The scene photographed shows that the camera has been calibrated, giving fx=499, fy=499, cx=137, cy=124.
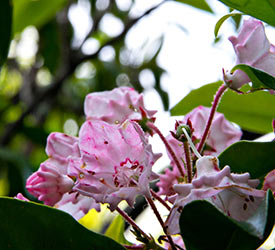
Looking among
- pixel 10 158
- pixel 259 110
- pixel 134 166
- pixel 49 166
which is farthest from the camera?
pixel 10 158

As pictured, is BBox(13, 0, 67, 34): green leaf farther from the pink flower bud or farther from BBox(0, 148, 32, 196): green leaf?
the pink flower bud

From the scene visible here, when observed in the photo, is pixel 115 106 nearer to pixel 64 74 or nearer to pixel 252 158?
pixel 252 158

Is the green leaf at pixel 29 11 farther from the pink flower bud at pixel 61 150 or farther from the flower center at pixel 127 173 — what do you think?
the flower center at pixel 127 173

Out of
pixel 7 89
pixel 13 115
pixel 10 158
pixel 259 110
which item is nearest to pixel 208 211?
pixel 259 110

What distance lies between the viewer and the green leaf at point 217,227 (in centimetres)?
51

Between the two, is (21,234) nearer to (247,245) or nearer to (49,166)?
(49,166)

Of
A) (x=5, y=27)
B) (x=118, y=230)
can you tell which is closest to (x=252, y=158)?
(x=118, y=230)

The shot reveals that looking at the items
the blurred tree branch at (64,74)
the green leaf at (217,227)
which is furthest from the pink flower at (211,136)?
the blurred tree branch at (64,74)

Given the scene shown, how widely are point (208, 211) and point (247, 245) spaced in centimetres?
7

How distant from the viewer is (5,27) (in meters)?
1.17

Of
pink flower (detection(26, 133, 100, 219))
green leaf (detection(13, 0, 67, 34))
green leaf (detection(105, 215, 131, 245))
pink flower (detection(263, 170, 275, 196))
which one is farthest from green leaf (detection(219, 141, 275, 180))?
green leaf (detection(13, 0, 67, 34))

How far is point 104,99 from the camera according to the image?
85 cm

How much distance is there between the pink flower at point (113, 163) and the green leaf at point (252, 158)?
0.36 ft

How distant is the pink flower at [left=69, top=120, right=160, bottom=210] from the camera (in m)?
0.62
